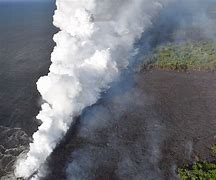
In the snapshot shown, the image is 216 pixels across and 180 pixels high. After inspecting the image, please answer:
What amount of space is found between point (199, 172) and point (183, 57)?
35272mm

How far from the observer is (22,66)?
72.2 metres

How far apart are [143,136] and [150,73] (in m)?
21.4

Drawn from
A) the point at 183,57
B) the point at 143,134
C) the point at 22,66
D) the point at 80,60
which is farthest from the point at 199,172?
the point at 22,66

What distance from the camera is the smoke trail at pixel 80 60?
4350 cm

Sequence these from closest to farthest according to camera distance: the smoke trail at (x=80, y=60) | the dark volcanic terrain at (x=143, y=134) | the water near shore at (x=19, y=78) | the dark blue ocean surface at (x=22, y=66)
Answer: the dark volcanic terrain at (x=143, y=134) < the smoke trail at (x=80, y=60) < the water near shore at (x=19, y=78) < the dark blue ocean surface at (x=22, y=66)

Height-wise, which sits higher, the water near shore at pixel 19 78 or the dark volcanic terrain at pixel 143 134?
the dark volcanic terrain at pixel 143 134

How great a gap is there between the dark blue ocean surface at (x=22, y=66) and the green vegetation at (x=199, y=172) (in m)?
18.8

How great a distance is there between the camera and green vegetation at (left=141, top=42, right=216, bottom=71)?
221 ft

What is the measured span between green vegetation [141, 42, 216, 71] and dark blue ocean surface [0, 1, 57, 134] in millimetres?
18913

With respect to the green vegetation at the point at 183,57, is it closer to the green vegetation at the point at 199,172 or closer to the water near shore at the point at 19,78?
the water near shore at the point at 19,78

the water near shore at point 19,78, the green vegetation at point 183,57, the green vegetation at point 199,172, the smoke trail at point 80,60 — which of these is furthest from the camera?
the green vegetation at point 183,57

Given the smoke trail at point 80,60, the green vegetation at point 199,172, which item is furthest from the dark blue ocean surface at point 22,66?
the green vegetation at point 199,172

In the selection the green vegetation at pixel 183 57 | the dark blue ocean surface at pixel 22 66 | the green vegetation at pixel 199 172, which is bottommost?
the dark blue ocean surface at pixel 22 66

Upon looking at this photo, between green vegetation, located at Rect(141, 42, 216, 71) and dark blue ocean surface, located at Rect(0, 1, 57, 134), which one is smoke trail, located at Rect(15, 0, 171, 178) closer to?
dark blue ocean surface, located at Rect(0, 1, 57, 134)
